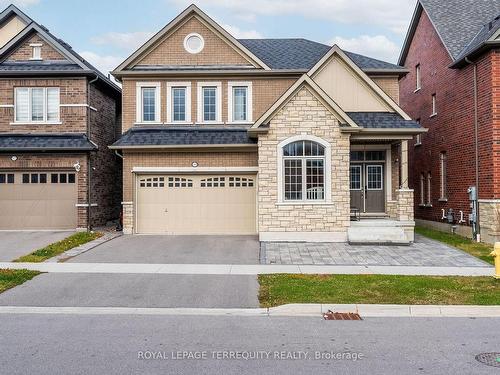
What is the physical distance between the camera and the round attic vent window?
20.7 metres

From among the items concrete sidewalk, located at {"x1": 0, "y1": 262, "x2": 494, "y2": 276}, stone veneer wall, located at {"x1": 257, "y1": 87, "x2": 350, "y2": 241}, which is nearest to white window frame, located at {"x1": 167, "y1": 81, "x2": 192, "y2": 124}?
stone veneer wall, located at {"x1": 257, "y1": 87, "x2": 350, "y2": 241}

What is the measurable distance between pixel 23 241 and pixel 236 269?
8874 millimetres

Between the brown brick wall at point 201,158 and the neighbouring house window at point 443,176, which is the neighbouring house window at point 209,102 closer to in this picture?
the brown brick wall at point 201,158

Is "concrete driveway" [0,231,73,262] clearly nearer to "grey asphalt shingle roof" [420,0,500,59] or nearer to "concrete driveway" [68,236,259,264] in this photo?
"concrete driveway" [68,236,259,264]

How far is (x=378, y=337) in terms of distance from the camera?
23.2 feet

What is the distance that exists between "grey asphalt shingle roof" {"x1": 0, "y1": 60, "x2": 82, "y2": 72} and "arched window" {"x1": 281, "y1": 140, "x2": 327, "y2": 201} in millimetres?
9601

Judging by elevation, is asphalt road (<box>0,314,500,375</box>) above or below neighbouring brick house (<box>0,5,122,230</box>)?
below

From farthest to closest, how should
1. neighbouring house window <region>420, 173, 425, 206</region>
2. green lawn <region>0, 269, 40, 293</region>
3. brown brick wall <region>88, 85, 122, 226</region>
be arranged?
1. neighbouring house window <region>420, 173, 425, 206</region>
2. brown brick wall <region>88, 85, 122, 226</region>
3. green lawn <region>0, 269, 40, 293</region>

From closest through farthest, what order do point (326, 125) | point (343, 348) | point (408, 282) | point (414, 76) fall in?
point (343, 348), point (408, 282), point (326, 125), point (414, 76)

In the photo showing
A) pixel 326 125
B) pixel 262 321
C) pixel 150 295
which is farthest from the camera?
pixel 326 125

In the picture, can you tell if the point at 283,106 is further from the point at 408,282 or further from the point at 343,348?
the point at 343,348

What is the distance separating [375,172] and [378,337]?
12891mm

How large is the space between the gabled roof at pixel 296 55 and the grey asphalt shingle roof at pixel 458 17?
8.78 feet

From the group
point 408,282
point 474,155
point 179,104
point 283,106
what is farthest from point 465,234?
point 179,104
